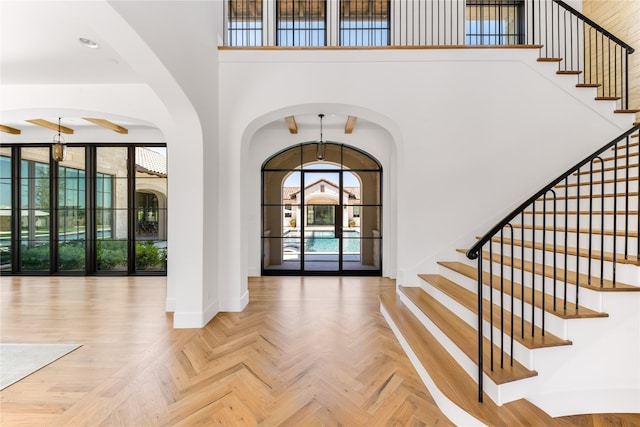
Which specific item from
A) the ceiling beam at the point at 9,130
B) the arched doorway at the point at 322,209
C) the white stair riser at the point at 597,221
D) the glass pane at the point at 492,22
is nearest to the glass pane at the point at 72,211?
the ceiling beam at the point at 9,130

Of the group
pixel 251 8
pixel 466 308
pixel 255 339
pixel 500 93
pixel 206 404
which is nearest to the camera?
pixel 206 404

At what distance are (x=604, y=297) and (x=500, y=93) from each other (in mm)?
2937

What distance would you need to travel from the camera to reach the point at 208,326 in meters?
3.63

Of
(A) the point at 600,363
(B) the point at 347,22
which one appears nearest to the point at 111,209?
(B) the point at 347,22

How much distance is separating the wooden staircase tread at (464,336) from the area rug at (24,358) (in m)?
3.55

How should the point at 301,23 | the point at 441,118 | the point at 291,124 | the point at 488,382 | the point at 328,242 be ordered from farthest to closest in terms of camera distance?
1. the point at 328,242
2. the point at 301,23
3. the point at 291,124
4. the point at 441,118
5. the point at 488,382

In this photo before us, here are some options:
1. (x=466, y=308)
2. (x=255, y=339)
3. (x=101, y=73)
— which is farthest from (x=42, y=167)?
(x=466, y=308)

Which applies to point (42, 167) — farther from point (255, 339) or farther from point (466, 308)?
point (466, 308)

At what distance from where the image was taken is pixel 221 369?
2.66 metres

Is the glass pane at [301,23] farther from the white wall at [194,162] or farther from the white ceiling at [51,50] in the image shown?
the white ceiling at [51,50]

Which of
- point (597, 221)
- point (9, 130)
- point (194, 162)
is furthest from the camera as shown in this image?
point (9, 130)

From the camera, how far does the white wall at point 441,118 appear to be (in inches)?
159

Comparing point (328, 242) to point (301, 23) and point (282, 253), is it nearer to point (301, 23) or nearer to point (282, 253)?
point (282, 253)

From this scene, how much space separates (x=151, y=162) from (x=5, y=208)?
325 cm
